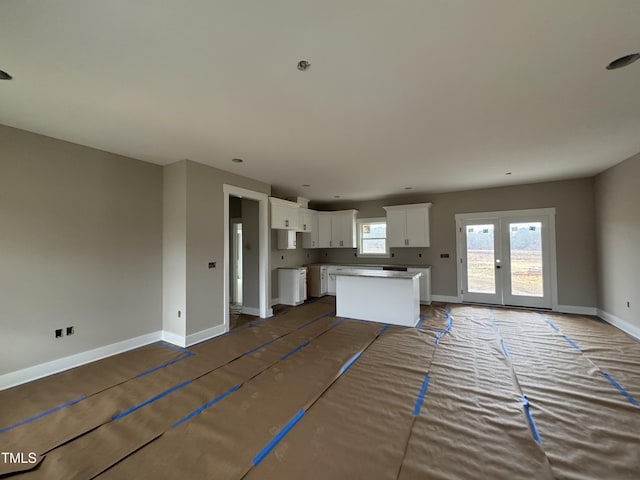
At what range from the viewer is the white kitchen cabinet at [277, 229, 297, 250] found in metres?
6.38

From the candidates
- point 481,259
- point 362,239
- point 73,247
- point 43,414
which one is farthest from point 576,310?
point 73,247

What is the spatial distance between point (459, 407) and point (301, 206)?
5503 mm

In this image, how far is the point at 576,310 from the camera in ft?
17.6

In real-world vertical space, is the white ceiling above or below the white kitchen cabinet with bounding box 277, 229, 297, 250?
above

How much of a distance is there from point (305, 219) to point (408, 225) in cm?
272

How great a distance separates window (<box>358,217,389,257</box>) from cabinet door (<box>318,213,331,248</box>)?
92cm

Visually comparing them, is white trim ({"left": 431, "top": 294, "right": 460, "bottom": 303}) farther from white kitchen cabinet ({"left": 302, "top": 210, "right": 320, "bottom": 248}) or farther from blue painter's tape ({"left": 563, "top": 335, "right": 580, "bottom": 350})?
white kitchen cabinet ({"left": 302, "top": 210, "right": 320, "bottom": 248})

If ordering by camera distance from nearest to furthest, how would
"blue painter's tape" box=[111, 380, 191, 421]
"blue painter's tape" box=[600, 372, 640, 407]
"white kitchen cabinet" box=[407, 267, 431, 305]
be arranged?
1. "blue painter's tape" box=[111, 380, 191, 421]
2. "blue painter's tape" box=[600, 372, 640, 407]
3. "white kitchen cabinet" box=[407, 267, 431, 305]

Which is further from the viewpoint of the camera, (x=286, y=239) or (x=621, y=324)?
(x=286, y=239)

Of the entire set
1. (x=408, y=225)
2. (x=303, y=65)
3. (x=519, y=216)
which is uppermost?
(x=303, y=65)

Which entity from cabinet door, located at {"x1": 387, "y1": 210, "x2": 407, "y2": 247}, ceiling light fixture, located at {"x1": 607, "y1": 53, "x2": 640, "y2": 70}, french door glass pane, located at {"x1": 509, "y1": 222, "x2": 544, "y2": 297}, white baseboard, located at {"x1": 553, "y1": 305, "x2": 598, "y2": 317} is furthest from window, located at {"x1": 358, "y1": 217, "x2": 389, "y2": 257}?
ceiling light fixture, located at {"x1": 607, "y1": 53, "x2": 640, "y2": 70}

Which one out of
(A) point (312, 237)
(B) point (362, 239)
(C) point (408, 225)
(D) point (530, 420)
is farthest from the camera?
(B) point (362, 239)

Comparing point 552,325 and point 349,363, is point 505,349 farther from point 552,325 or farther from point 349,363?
point 349,363

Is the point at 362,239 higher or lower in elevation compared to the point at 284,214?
lower
